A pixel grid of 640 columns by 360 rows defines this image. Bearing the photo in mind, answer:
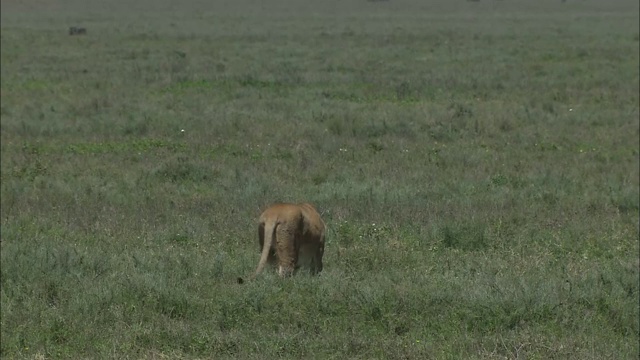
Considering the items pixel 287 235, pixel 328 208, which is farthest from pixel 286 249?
pixel 328 208

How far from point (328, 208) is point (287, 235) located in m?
3.53

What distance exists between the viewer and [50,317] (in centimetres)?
746

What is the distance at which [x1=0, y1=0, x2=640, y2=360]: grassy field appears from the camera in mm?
7340

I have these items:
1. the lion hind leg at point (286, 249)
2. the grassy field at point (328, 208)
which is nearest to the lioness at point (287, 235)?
the lion hind leg at point (286, 249)

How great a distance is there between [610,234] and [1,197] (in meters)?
6.98

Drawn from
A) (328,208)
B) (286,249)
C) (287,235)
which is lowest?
(328,208)

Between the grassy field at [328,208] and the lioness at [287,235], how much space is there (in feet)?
0.52

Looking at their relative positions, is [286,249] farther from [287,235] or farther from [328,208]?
[328,208]

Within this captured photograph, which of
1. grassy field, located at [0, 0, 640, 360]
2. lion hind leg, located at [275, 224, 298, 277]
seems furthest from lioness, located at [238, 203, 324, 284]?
grassy field, located at [0, 0, 640, 360]

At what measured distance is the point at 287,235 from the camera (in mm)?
7785

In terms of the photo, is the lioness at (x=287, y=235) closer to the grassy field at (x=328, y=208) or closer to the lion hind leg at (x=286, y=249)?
the lion hind leg at (x=286, y=249)

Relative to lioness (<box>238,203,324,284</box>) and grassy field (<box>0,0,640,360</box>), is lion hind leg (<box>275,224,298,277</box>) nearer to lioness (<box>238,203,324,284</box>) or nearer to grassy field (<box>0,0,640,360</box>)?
lioness (<box>238,203,324,284</box>)

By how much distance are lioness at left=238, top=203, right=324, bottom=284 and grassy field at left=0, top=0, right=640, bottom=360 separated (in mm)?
158

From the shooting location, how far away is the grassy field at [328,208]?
734 centimetres
